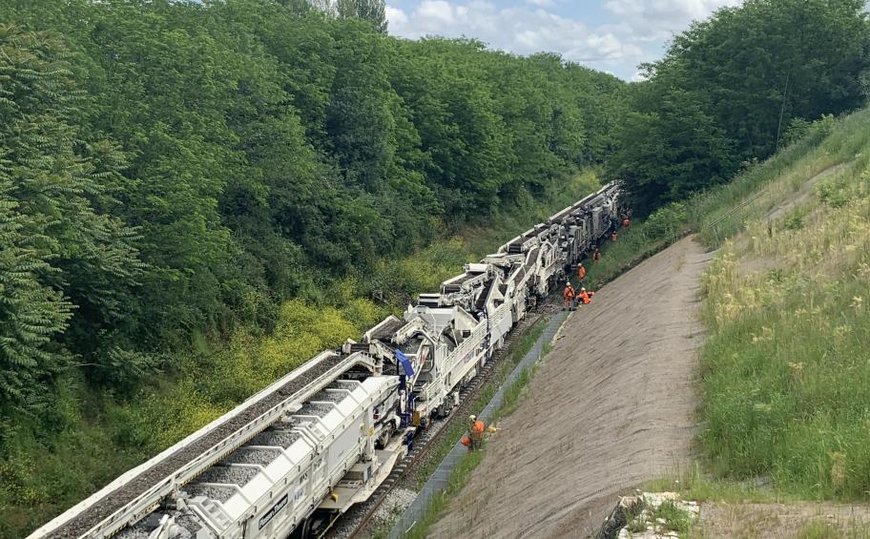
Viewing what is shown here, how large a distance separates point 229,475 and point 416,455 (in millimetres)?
8422

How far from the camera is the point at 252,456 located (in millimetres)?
12992

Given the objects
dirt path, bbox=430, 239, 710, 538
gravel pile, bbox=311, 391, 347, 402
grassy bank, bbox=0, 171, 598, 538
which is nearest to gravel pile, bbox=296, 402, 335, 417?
gravel pile, bbox=311, 391, 347, 402

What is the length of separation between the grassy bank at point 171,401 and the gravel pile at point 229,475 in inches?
172

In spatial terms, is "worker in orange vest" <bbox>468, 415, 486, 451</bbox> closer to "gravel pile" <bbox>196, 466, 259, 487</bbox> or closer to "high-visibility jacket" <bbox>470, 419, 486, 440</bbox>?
"high-visibility jacket" <bbox>470, 419, 486, 440</bbox>

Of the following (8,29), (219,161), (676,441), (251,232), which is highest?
(8,29)

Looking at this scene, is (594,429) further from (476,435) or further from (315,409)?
(476,435)

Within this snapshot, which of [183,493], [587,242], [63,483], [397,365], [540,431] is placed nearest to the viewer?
[183,493]

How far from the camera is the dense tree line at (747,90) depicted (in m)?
36.7

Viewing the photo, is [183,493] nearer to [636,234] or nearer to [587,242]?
[636,234]

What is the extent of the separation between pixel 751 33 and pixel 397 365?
1077 inches

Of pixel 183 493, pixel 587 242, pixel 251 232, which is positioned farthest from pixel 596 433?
pixel 587 242

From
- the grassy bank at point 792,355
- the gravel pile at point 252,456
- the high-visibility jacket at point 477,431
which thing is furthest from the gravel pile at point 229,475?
the high-visibility jacket at point 477,431

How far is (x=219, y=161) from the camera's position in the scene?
23.7 m

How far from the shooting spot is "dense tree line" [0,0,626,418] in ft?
54.0
